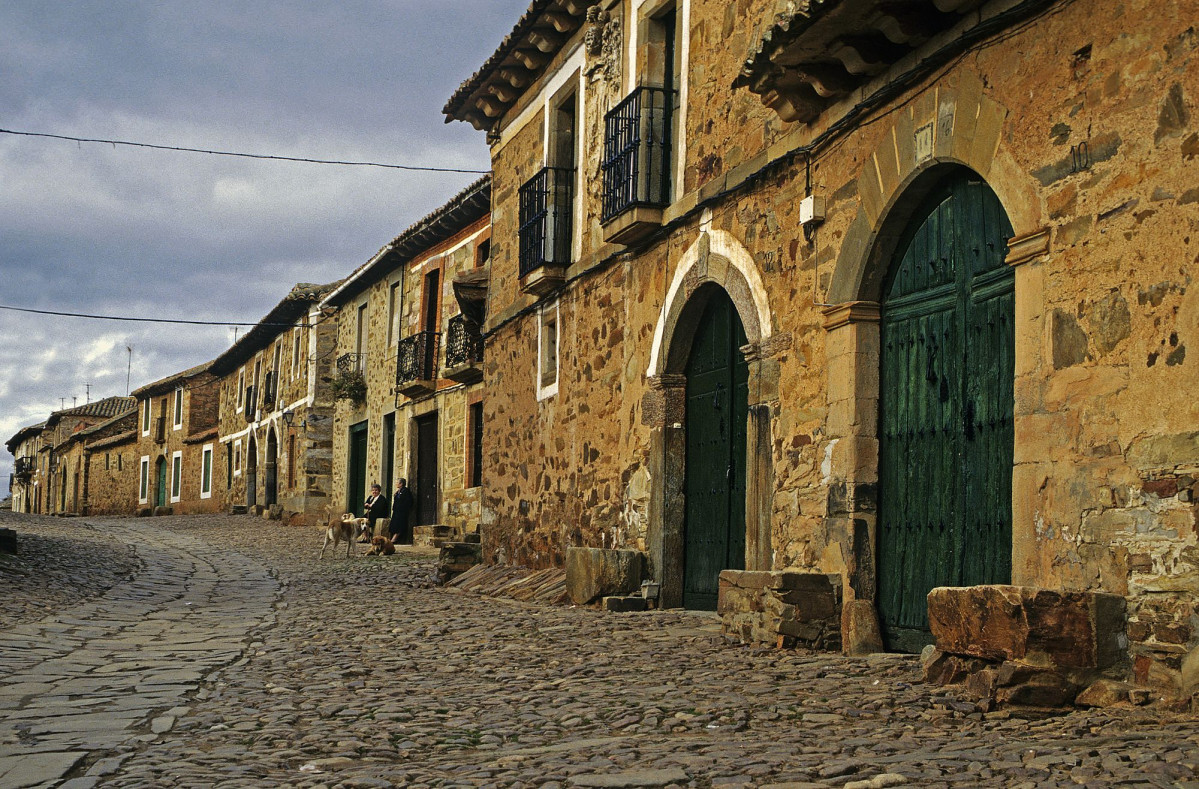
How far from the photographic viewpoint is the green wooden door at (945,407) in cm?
606

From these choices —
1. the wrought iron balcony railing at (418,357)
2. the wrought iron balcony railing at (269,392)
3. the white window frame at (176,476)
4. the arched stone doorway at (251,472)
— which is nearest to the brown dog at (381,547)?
the wrought iron balcony railing at (418,357)

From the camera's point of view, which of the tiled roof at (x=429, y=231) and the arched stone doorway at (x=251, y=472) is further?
the arched stone doorway at (x=251, y=472)

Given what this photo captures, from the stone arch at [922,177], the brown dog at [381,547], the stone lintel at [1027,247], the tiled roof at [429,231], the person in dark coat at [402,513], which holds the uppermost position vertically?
the tiled roof at [429,231]

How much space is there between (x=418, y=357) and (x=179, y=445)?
24966mm

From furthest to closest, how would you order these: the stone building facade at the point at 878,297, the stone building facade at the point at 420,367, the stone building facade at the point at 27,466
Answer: the stone building facade at the point at 27,466 < the stone building facade at the point at 420,367 < the stone building facade at the point at 878,297

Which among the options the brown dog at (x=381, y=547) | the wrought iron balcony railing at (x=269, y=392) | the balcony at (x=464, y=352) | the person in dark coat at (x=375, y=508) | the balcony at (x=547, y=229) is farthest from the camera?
the wrought iron balcony railing at (x=269, y=392)

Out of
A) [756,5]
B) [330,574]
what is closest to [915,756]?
[756,5]

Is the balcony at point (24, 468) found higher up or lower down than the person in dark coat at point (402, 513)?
higher up

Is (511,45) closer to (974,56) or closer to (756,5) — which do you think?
(756,5)

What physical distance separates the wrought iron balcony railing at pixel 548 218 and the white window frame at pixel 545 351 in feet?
1.53

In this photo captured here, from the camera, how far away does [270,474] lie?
1304 inches

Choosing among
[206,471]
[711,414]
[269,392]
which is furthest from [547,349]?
[206,471]

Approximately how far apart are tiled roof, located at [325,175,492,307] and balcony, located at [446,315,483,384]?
5.75 feet

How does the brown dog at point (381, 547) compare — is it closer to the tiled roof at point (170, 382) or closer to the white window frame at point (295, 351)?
the white window frame at point (295, 351)
